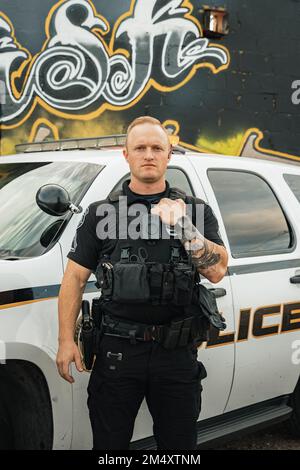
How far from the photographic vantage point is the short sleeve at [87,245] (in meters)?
2.60

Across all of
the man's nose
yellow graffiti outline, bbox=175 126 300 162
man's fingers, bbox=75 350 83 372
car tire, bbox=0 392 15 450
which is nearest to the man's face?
the man's nose

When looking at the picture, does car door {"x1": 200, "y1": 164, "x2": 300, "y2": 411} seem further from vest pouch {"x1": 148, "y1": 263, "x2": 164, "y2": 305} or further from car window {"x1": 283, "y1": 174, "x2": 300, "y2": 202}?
vest pouch {"x1": 148, "y1": 263, "x2": 164, "y2": 305}

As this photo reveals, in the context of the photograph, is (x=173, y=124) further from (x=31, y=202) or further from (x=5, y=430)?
(x=5, y=430)

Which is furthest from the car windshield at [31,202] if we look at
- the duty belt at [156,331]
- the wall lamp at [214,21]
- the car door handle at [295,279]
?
the wall lamp at [214,21]

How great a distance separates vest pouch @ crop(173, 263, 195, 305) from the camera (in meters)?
2.51

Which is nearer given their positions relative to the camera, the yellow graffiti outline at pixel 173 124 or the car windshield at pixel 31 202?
the car windshield at pixel 31 202

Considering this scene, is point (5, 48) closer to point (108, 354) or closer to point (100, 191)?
point (100, 191)

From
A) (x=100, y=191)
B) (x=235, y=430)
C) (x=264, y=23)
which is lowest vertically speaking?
(x=235, y=430)

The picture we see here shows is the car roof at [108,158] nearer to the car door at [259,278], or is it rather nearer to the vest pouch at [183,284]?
the car door at [259,278]

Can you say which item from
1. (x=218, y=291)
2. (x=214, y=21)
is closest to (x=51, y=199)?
(x=218, y=291)

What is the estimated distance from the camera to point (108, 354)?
258 centimetres
